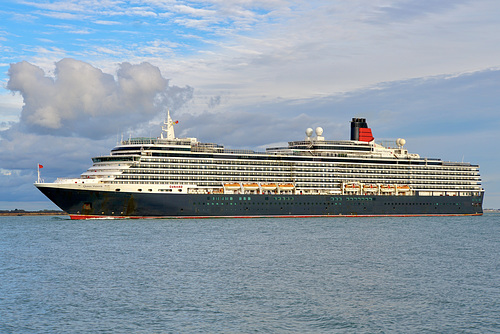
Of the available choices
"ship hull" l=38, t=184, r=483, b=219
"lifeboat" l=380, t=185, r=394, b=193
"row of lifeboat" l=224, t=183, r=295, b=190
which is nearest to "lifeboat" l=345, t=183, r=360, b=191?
"ship hull" l=38, t=184, r=483, b=219

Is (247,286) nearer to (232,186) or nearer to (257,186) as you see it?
(232,186)

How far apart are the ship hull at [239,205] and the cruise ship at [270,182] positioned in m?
0.16

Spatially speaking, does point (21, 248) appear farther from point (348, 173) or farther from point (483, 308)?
point (348, 173)

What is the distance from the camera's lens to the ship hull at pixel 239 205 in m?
85.4

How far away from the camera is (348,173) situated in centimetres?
10931

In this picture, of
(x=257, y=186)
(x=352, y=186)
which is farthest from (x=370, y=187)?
(x=257, y=186)

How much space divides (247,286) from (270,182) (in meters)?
67.6

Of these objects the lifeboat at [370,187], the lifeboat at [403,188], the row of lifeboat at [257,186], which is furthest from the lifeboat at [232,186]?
the lifeboat at [403,188]

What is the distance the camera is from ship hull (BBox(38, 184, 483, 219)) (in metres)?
85.4

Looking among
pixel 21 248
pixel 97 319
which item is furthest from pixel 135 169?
pixel 97 319

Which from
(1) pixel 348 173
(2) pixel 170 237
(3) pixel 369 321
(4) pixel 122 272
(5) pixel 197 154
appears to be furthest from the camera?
(1) pixel 348 173

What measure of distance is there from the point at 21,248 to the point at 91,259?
12.9m

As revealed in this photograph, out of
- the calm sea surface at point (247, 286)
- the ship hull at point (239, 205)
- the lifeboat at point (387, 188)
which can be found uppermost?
the lifeboat at point (387, 188)

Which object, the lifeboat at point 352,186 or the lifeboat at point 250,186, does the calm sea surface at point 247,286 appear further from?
the lifeboat at point 352,186
